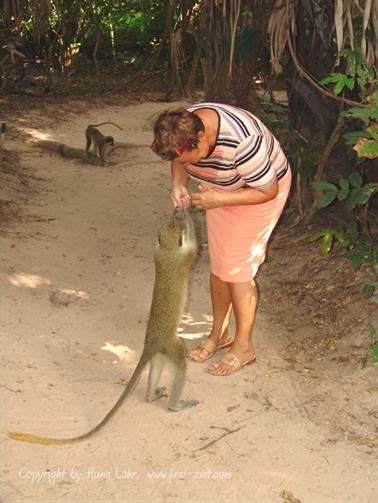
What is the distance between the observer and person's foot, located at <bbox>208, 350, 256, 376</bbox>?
4.36 m

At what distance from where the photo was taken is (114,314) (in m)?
5.26

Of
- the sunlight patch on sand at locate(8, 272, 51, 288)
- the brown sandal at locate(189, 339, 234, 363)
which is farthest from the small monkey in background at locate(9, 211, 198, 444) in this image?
the sunlight patch on sand at locate(8, 272, 51, 288)

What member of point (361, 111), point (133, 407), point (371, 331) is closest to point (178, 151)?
point (361, 111)

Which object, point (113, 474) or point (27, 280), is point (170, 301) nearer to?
point (113, 474)

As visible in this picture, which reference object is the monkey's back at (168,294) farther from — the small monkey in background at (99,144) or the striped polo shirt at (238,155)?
the small monkey in background at (99,144)

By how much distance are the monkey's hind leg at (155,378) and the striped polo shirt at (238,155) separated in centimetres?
94

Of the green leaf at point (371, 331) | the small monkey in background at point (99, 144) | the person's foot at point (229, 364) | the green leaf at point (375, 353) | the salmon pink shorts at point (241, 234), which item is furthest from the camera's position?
the small monkey in background at point (99, 144)

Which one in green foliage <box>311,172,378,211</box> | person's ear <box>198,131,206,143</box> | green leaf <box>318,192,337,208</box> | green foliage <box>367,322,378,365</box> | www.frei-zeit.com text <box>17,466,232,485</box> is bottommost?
www.frei-zeit.com text <box>17,466,232,485</box>

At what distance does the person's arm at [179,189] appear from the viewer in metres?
3.87

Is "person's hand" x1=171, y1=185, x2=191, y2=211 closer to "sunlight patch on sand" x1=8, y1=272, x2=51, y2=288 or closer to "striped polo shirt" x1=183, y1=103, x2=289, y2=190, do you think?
"striped polo shirt" x1=183, y1=103, x2=289, y2=190

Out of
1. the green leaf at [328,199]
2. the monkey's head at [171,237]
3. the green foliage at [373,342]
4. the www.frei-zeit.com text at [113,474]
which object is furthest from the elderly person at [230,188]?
the www.frei-zeit.com text at [113,474]

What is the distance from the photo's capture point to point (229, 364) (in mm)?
4379

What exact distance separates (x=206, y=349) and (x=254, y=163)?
53.7 inches

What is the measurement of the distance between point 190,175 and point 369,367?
152 cm
